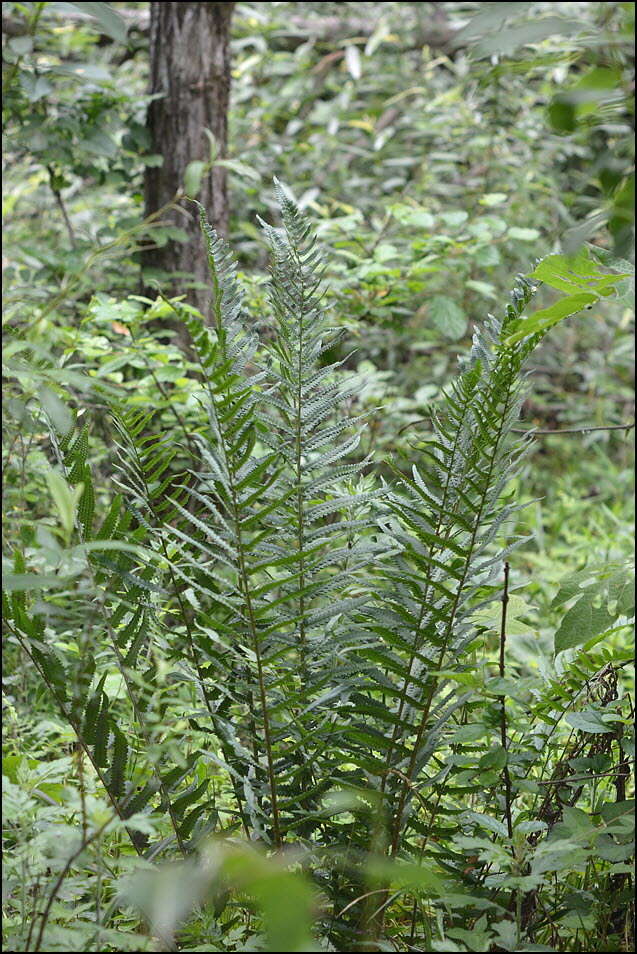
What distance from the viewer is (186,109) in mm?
3102

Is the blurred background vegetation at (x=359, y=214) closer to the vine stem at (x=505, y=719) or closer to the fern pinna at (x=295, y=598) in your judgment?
the fern pinna at (x=295, y=598)

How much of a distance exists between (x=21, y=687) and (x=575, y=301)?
155 cm

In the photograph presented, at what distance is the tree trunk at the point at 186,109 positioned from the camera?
3051 millimetres

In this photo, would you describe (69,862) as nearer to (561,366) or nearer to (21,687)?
(21,687)

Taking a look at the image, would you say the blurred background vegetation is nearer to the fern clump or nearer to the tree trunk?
the tree trunk

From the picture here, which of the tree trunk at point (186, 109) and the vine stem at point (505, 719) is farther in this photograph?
the tree trunk at point (186, 109)

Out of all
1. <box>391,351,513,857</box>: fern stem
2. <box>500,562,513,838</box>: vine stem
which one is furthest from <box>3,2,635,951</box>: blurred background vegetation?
<box>500,562,513,838</box>: vine stem

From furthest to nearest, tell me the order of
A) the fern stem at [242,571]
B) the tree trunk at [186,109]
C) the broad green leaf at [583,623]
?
1. the tree trunk at [186,109]
2. the broad green leaf at [583,623]
3. the fern stem at [242,571]

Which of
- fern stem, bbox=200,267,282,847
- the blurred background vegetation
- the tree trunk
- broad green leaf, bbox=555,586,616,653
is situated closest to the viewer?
fern stem, bbox=200,267,282,847

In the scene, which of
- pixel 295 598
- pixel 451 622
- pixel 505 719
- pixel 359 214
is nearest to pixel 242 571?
pixel 295 598

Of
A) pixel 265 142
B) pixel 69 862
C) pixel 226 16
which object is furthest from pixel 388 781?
pixel 265 142

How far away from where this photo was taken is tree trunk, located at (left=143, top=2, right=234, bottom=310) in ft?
10.0

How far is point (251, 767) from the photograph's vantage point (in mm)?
1341

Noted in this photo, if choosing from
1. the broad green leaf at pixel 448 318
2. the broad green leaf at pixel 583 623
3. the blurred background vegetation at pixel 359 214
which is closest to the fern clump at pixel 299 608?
the broad green leaf at pixel 583 623
